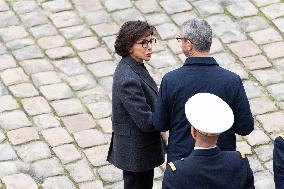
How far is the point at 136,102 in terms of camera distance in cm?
518

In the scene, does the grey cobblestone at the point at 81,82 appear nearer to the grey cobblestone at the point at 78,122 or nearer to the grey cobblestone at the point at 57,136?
the grey cobblestone at the point at 78,122

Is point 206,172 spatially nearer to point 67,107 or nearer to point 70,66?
point 67,107

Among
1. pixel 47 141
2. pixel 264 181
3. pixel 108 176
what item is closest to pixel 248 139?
pixel 264 181

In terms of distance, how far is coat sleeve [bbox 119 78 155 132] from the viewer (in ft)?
17.0

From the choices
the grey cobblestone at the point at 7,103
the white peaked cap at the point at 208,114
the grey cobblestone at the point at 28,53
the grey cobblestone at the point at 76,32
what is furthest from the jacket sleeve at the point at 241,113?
the grey cobblestone at the point at 76,32

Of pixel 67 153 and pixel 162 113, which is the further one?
pixel 67 153

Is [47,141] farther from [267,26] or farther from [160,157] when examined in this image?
[267,26]

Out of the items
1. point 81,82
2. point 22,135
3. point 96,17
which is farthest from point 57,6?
point 22,135

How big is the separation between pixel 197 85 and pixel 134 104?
0.54 m

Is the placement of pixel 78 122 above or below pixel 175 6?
below

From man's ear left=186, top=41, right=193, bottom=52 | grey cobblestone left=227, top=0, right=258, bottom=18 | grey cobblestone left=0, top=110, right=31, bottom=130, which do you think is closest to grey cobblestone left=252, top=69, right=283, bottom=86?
grey cobblestone left=227, top=0, right=258, bottom=18

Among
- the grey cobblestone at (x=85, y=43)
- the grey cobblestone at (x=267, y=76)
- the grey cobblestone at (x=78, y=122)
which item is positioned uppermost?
the grey cobblestone at (x=85, y=43)

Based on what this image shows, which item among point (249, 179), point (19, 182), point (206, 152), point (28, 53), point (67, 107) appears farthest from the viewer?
point (28, 53)

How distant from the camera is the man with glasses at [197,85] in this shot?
16.0ft
